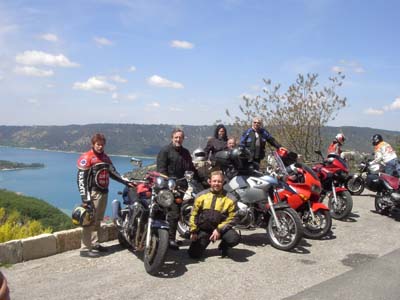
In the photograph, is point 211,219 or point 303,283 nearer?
point 303,283

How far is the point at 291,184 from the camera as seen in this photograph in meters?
6.33

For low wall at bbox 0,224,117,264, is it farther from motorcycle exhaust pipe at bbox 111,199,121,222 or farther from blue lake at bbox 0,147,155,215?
blue lake at bbox 0,147,155,215

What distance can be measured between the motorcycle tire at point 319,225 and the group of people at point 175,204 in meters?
1.74

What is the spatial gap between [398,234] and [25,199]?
58.4m

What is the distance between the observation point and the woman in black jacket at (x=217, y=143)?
8.18m

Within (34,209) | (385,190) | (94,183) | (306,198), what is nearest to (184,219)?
(94,183)

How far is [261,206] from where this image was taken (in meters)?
6.04

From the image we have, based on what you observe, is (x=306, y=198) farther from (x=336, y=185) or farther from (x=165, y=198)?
(x=165, y=198)

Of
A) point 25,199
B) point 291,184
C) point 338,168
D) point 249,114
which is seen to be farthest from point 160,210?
point 25,199

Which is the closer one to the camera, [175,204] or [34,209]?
[175,204]

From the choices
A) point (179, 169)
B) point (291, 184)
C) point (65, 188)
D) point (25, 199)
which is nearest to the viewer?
point (179, 169)

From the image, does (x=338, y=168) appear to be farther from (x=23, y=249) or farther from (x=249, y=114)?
(x=249, y=114)

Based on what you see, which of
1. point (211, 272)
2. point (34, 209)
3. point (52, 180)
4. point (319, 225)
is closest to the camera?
point (211, 272)

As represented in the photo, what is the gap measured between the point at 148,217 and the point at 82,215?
954mm
